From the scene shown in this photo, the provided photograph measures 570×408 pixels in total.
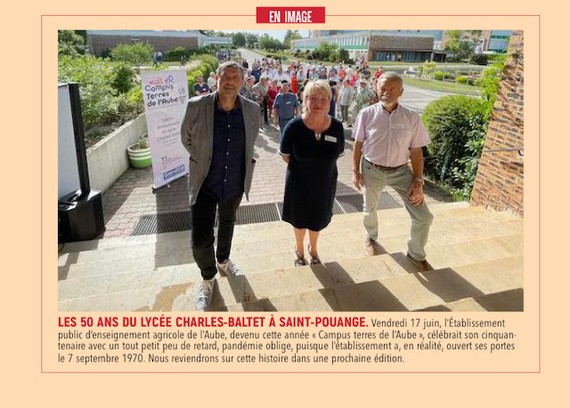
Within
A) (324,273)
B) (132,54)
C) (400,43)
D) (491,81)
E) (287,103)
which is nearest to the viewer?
(324,273)

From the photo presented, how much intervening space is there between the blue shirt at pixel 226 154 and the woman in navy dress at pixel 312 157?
0.35 m

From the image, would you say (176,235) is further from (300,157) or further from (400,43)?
(400,43)

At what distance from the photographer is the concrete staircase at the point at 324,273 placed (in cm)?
248

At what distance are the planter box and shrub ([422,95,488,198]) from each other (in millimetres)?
5961

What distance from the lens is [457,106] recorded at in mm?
6367

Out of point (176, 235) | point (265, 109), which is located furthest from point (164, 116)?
point (265, 109)

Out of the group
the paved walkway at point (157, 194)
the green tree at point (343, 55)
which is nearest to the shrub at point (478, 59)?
the green tree at point (343, 55)

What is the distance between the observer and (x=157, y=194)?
6.15 metres

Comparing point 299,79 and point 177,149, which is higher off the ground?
point 299,79

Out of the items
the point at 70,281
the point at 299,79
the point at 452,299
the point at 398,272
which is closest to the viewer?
the point at 452,299

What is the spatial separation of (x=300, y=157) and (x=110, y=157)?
16.9ft
